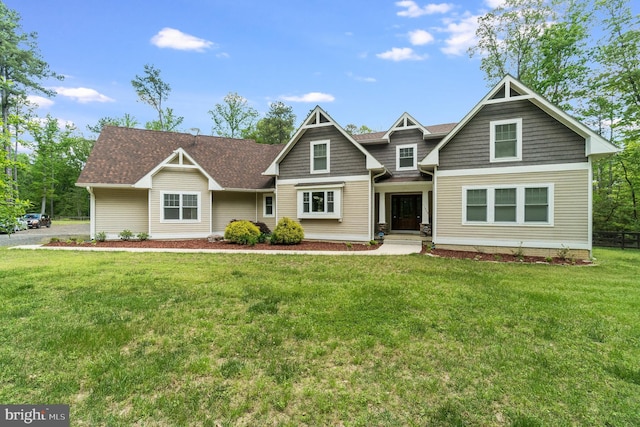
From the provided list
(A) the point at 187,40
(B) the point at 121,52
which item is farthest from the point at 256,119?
(B) the point at 121,52

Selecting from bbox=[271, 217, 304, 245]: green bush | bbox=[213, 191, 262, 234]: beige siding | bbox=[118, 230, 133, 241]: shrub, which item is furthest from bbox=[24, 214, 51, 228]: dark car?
bbox=[271, 217, 304, 245]: green bush

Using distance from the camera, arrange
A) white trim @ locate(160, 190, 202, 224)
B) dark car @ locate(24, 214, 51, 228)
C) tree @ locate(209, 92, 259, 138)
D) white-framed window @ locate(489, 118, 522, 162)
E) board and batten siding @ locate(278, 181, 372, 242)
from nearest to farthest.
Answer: white-framed window @ locate(489, 118, 522, 162)
board and batten siding @ locate(278, 181, 372, 242)
white trim @ locate(160, 190, 202, 224)
dark car @ locate(24, 214, 51, 228)
tree @ locate(209, 92, 259, 138)

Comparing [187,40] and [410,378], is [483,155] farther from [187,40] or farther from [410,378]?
[187,40]

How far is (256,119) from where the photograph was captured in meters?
37.4

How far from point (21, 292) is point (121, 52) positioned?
17419 millimetres

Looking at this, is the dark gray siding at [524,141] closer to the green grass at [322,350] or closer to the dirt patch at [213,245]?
the dirt patch at [213,245]

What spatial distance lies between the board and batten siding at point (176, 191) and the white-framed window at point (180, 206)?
151 millimetres

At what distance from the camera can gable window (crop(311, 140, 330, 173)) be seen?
48.6 feet

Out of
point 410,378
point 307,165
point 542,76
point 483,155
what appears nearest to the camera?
point 410,378

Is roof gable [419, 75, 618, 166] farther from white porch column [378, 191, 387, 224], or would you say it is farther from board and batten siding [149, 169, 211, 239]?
board and batten siding [149, 169, 211, 239]

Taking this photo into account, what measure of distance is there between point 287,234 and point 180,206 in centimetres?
624

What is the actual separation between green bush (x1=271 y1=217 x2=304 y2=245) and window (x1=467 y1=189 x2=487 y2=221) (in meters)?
7.32

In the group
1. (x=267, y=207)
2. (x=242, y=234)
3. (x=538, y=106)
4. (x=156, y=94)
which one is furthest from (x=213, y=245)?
(x=156, y=94)

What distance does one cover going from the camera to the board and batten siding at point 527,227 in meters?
10.5
